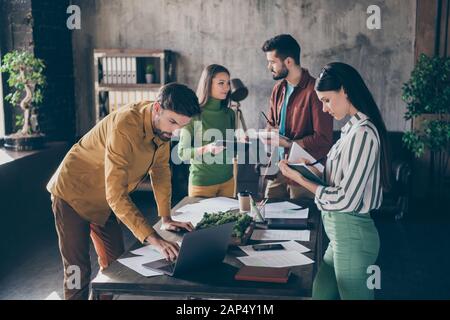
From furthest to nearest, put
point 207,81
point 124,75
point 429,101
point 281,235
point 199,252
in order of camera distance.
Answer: point 124,75 < point 429,101 < point 207,81 < point 281,235 < point 199,252

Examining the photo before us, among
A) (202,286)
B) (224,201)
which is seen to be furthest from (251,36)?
(202,286)

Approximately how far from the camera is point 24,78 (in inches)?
209

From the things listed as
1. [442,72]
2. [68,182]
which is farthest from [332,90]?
[442,72]

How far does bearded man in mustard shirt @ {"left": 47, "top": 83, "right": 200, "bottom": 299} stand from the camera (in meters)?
2.67

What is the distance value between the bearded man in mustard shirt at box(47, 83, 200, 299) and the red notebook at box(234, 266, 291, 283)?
330 millimetres

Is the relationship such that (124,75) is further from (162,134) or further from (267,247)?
(267,247)

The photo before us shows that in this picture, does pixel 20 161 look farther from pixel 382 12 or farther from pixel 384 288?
pixel 382 12

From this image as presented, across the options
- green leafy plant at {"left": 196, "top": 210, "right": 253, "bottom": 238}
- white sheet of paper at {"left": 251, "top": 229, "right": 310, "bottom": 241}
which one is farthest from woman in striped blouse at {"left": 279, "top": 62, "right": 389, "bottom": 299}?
green leafy plant at {"left": 196, "top": 210, "right": 253, "bottom": 238}

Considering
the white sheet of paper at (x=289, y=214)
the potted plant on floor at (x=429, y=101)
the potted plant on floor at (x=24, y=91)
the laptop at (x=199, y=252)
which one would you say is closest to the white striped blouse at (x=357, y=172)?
the laptop at (x=199, y=252)

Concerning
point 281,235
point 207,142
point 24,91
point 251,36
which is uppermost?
point 251,36

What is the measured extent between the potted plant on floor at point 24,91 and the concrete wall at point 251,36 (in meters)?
1.35

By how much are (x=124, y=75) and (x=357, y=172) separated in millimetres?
4596

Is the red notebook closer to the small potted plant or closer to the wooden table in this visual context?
the wooden table
